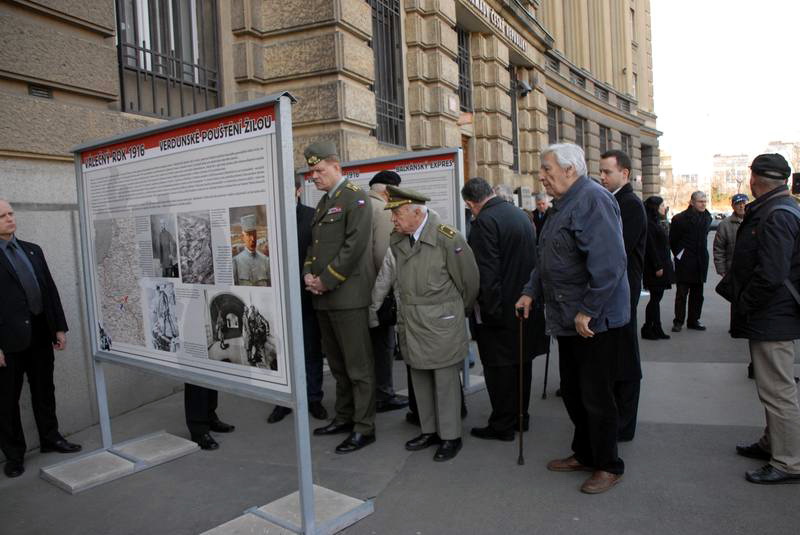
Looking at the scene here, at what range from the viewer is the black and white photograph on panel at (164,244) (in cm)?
364

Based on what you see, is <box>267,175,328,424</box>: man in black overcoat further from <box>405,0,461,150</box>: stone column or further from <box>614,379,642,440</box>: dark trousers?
<box>405,0,461,150</box>: stone column

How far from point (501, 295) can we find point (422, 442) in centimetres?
118

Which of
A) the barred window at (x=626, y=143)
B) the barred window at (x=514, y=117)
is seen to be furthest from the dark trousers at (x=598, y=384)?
the barred window at (x=626, y=143)

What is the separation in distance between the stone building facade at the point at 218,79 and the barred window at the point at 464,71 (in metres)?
0.05

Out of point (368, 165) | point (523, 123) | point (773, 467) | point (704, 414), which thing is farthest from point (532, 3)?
point (773, 467)

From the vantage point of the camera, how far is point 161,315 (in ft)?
12.6

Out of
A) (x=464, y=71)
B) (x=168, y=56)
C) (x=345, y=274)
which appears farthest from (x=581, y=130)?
(x=345, y=274)

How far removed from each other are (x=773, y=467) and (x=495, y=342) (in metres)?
1.85

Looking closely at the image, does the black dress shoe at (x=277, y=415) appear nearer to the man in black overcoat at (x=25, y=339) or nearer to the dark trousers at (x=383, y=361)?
the dark trousers at (x=383, y=361)

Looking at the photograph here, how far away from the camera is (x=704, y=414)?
499 cm

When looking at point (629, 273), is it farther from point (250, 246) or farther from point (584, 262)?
point (250, 246)

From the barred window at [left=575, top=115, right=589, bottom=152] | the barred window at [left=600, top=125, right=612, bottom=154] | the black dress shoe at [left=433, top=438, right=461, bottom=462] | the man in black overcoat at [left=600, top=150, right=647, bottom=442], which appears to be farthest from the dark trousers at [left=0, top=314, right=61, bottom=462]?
the barred window at [left=600, top=125, right=612, bottom=154]

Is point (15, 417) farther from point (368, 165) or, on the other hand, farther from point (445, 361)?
point (368, 165)

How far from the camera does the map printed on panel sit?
13.2 feet
